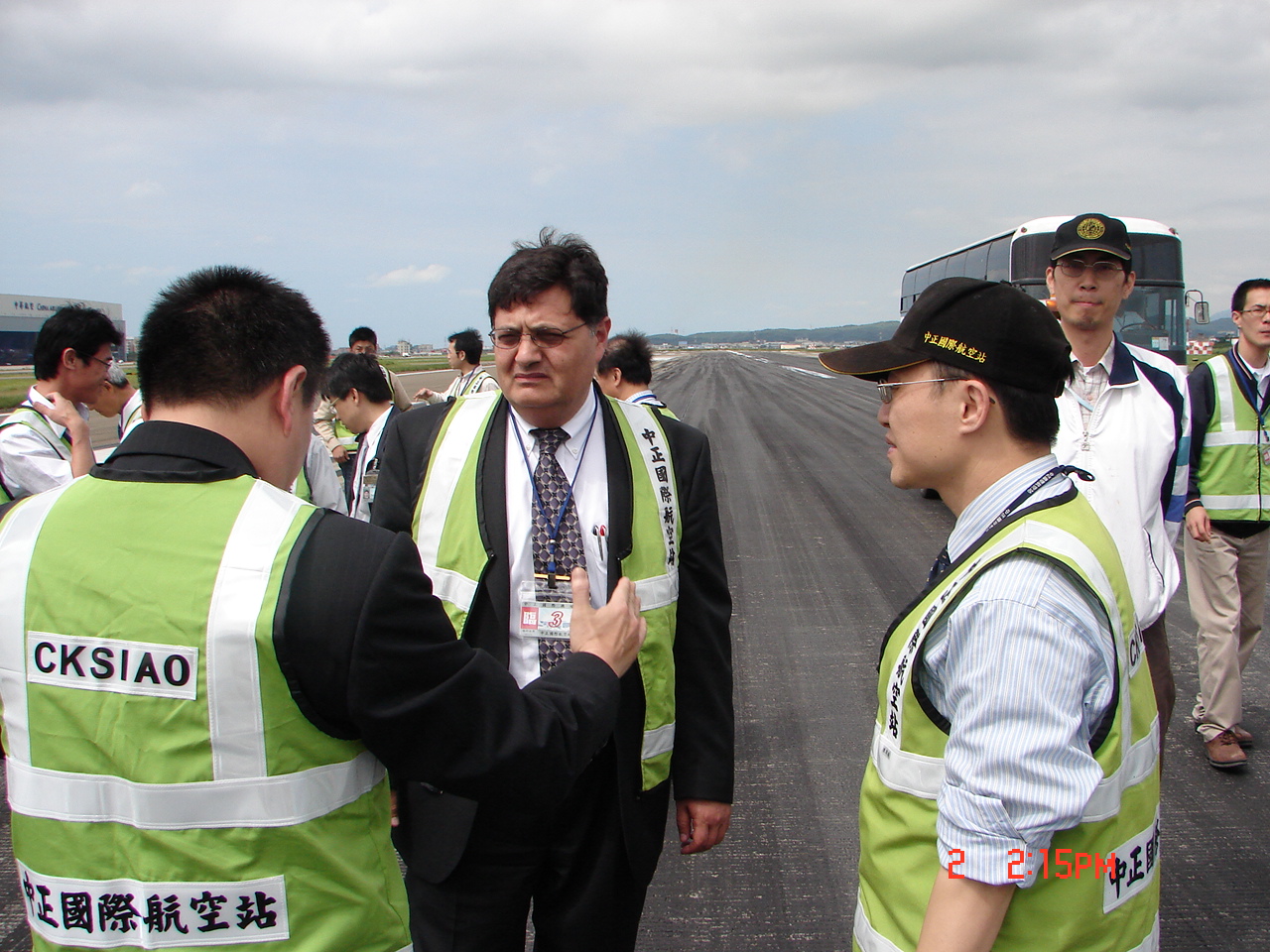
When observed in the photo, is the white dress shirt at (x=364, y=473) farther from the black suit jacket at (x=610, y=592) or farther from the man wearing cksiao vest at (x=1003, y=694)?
the man wearing cksiao vest at (x=1003, y=694)

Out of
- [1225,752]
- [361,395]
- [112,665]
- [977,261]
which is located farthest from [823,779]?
[977,261]

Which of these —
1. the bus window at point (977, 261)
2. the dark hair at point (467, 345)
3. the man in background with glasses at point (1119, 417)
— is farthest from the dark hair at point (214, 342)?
the bus window at point (977, 261)

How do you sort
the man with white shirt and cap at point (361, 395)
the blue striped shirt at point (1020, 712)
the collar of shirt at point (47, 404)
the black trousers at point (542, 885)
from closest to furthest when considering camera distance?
the blue striped shirt at point (1020, 712)
the black trousers at point (542, 885)
the collar of shirt at point (47, 404)
the man with white shirt and cap at point (361, 395)

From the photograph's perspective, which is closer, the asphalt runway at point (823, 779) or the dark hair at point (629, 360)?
the asphalt runway at point (823, 779)

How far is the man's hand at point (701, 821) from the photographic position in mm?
2357

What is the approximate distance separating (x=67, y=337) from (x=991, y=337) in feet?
14.5

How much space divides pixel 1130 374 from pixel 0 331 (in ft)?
334

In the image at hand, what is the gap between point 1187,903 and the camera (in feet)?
10.3

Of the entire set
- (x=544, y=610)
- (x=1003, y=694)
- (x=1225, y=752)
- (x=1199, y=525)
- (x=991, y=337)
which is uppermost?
(x=991, y=337)

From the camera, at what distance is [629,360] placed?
572cm

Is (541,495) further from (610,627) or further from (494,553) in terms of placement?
(610,627)

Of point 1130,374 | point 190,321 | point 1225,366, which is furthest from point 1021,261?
point 190,321
